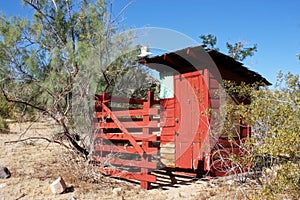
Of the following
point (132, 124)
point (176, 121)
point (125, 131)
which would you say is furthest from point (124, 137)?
point (176, 121)

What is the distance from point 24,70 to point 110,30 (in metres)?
2.60

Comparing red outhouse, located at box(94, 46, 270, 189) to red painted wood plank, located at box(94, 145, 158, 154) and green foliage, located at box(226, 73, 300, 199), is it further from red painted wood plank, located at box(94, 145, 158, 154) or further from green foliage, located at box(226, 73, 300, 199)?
green foliage, located at box(226, 73, 300, 199)

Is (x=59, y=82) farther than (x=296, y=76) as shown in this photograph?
Yes

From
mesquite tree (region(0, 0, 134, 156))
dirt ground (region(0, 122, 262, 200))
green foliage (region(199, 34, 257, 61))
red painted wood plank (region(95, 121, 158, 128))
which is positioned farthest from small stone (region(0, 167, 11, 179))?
green foliage (region(199, 34, 257, 61))

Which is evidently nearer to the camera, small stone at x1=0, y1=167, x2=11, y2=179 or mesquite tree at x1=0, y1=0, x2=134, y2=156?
small stone at x1=0, y1=167, x2=11, y2=179

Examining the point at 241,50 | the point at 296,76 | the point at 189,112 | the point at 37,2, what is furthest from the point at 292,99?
the point at 241,50

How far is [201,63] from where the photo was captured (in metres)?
6.65

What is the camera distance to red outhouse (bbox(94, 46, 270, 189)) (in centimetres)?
607

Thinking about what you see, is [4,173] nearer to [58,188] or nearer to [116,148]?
[58,188]

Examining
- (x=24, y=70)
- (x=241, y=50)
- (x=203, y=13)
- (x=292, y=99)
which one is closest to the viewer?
(x=292, y=99)

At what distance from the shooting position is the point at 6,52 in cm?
785

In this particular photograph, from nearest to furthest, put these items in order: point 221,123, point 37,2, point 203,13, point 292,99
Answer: point 292,99, point 221,123, point 37,2, point 203,13

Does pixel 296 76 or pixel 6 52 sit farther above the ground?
pixel 6 52

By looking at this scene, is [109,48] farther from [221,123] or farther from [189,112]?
[221,123]
